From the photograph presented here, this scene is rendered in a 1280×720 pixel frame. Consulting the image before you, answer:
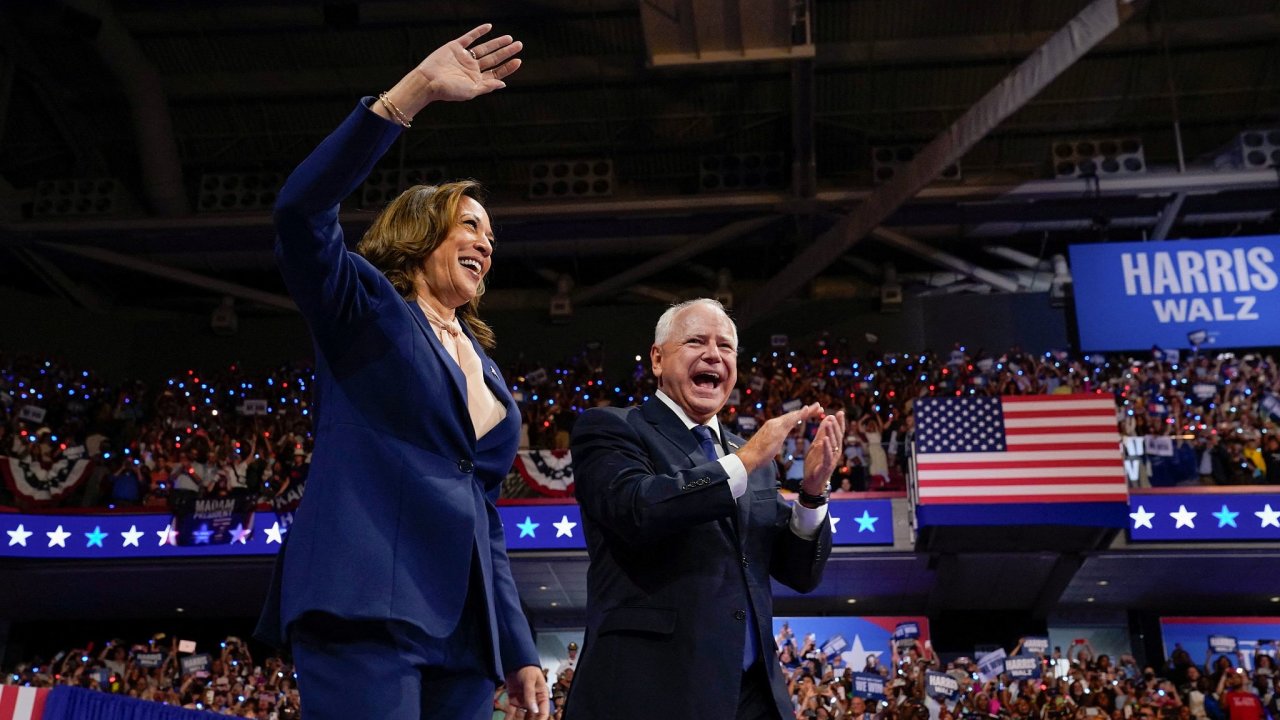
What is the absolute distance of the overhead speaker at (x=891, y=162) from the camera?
17953 millimetres

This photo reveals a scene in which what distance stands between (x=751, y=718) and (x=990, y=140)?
57.9 feet

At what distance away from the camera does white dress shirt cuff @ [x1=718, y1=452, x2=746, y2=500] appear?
97.9 inches

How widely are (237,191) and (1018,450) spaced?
12416 millimetres

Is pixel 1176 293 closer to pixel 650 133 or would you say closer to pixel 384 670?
pixel 650 133

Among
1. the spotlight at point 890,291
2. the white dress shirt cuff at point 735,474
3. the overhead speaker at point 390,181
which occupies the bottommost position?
the white dress shirt cuff at point 735,474

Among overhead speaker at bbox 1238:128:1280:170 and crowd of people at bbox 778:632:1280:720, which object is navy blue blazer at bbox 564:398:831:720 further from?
overhead speaker at bbox 1238:128:1280:170

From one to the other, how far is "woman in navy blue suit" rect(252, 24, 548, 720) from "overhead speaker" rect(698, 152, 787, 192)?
16.2 meters

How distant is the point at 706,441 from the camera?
2.82 metres

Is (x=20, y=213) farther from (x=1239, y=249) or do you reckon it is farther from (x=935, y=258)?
(x=1239, y=249)

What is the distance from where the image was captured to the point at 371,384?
6.87ft

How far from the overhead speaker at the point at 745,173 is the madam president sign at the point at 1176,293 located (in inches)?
178

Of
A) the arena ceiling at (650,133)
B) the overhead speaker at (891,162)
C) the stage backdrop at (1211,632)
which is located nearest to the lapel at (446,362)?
the arena ceiling at (650,133)

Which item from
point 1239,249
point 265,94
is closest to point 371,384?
point 265,94

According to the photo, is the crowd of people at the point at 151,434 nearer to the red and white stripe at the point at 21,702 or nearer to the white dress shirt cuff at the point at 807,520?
the red and white stripe at the point at 21,702
